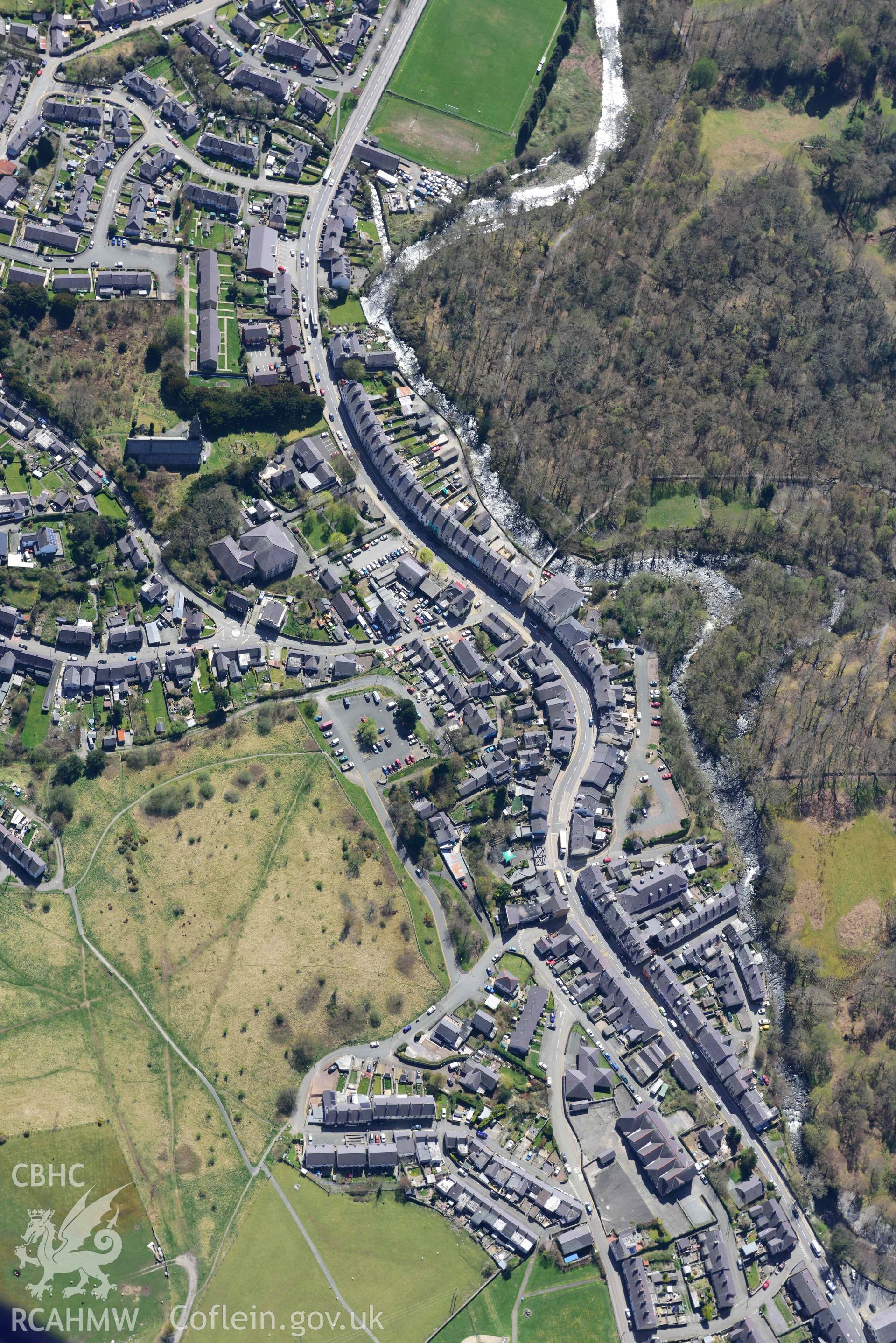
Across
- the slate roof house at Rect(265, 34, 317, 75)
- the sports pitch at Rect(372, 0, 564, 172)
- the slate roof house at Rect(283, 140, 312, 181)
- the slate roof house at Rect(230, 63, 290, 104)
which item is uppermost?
the sports pitch at Rect(372, 0, 564, 172)

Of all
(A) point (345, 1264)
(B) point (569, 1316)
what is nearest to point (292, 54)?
(A) point (345, 1264)

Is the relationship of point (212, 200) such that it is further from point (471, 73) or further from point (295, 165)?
point (471, 73)

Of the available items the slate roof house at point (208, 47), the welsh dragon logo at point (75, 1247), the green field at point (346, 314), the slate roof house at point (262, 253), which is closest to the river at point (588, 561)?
the green field at point (346, 314)

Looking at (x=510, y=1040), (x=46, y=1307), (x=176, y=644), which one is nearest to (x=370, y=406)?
(x=176, y=644)

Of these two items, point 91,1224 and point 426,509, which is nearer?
point 91,1224

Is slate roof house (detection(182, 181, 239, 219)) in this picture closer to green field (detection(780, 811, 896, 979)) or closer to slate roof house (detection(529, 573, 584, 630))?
slate roof house (detection(529, 573, 584, 630))

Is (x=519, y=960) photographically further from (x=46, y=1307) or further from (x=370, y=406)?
(x=370, y=406)

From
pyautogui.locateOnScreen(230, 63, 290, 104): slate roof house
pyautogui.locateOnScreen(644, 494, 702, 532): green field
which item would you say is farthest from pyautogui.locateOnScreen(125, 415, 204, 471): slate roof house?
pyautogui.locateOnScreen(644, 494, 702, 532): green field
